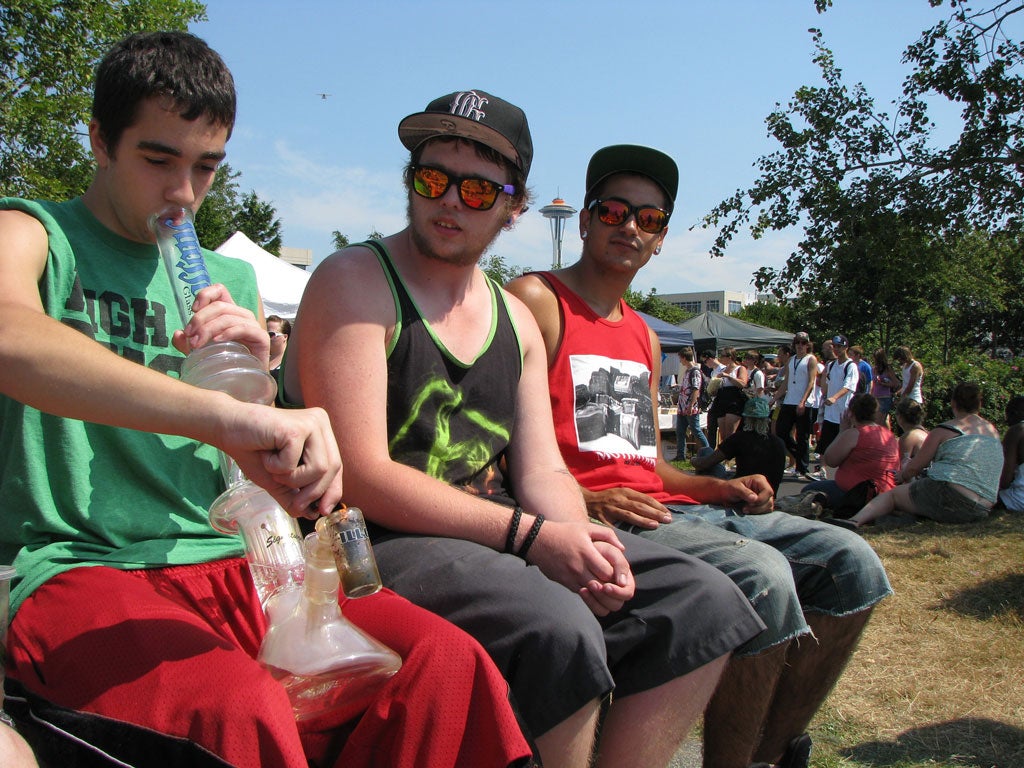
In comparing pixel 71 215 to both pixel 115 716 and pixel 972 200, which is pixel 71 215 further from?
pixel 972 200

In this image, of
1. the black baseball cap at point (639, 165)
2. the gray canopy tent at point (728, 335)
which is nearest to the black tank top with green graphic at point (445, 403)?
the black baseball cap at point (639, 165)

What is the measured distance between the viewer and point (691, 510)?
3.00 metres

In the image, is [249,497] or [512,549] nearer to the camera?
[249,497]

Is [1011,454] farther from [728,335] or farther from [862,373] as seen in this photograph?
[728,335]

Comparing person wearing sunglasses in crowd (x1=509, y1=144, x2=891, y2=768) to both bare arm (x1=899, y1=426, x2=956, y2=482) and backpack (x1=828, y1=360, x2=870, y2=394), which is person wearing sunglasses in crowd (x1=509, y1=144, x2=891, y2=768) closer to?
bare arm (x1=899, y1=426, x2=956, y2=482)

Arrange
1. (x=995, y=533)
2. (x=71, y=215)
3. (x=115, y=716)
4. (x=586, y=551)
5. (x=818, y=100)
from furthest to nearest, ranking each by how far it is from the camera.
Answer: (x=818, y=100) → (x=995, y=533) → (x=586, y=551) → (x=71, y=215) → (x=115, y=716)

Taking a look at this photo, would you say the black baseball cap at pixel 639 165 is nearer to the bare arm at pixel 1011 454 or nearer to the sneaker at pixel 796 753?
the sneaker at pixel 796 753

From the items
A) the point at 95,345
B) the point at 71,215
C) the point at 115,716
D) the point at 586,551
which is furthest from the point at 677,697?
the point at 71,215

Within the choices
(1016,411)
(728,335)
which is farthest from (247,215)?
(1016,411)

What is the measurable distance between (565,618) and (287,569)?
59 cm

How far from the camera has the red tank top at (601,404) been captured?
2859 millimetres

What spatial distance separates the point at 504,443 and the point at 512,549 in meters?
0.42

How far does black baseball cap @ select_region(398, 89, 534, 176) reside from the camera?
2279 millimetres

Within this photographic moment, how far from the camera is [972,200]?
842 centimetres
